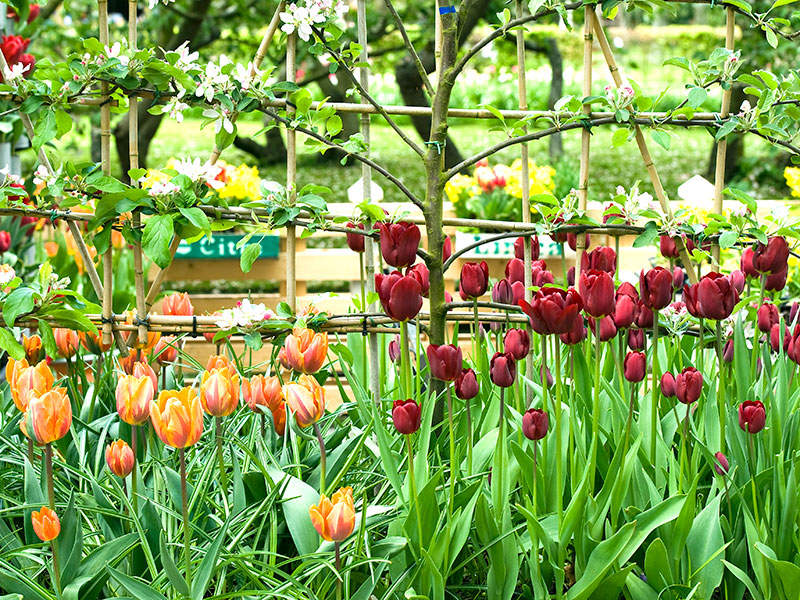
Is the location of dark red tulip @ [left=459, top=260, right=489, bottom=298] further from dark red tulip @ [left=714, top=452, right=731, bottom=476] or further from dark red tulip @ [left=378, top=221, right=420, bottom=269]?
dark red tulip @ [left=714, top=452, right=731, bottom=476]

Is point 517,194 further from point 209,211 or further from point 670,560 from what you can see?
point 670,560

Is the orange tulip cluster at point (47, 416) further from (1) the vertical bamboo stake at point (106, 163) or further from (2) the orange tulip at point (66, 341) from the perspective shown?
(1) the vertical bamboo stake at point (106, 163)

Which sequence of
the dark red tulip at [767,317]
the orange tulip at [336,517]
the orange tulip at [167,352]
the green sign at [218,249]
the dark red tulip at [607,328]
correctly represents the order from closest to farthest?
the orange tulip at [336,517] → the dark red tulip at [607,328] → the dark red tulip at [767,317] → the orange tulip at [167,352] → the green sign at [218,249]

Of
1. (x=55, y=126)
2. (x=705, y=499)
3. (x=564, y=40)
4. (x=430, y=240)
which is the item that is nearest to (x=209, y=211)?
(x=55, y=126)

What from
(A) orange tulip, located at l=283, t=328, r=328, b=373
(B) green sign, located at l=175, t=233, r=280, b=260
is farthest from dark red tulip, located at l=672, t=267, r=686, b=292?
(B) green sign, located at l=175, t=233, r=280, b=260

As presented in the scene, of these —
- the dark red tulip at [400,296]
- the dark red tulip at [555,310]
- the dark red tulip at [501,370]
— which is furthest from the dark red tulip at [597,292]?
the dark red tulip at [400,296]

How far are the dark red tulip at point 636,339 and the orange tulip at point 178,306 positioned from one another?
0.92 m

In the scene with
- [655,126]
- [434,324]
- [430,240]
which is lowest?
[434,324]

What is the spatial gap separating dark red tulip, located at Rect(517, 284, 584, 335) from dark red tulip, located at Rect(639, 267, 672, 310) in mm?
177

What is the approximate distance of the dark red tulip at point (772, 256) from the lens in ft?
5.14

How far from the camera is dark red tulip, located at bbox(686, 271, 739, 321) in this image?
4.30 ft

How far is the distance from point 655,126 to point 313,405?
981 millimetres

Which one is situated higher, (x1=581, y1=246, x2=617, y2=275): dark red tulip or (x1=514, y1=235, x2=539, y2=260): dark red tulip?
(x1=514, y1=235, x2=539, y2=260): dark red tulip

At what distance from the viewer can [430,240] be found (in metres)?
1.65
